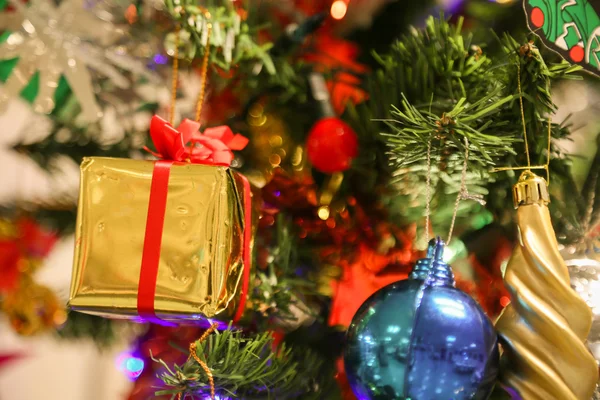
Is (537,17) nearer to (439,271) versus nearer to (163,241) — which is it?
(439,271)

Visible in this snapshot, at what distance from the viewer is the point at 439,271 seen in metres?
0.41

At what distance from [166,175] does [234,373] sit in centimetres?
18

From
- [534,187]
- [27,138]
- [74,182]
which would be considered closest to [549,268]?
[534,187]

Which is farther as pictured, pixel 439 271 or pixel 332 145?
pixel 332 145

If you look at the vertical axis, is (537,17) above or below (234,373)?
above

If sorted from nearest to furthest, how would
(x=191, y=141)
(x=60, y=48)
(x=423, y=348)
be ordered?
(x=423, y=348), (x=191, y=141), (x=60, y=48)

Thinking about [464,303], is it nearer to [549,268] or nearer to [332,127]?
[549,268]

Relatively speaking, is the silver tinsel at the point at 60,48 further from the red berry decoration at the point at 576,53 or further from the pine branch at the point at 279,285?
the red berry decoration at the point at 576,53

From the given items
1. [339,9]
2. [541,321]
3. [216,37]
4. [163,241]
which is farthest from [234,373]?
[339,9]

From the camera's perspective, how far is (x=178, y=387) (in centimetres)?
43

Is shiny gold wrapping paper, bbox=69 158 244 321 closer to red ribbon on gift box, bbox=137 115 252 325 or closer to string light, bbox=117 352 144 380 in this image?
red ribbon on gift box, bbox=137 115 252 325

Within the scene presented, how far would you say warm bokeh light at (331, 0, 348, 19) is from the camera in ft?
2.23

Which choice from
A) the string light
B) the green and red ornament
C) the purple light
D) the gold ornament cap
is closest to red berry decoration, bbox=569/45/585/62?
the green and red ornament

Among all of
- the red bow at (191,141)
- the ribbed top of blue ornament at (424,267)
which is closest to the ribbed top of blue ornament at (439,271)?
the ribbed top of blue ornament at (424,267)
